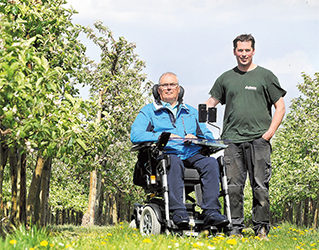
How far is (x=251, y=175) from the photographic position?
21.2 ft

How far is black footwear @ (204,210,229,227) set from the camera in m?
5.59

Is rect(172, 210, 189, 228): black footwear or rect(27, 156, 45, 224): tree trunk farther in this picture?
rect(27, 156, 45, 224): tree trunk

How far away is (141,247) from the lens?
166 inches

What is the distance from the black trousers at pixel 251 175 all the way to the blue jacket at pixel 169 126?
0.44 m

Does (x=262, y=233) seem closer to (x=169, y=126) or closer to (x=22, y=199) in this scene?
(x=169, y=126)

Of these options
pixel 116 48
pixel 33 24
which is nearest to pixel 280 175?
pixel 116 48

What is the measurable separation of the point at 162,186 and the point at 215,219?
73cm

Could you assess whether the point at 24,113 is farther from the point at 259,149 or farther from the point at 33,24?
the point at 33,24

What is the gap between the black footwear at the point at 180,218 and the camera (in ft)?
17.9

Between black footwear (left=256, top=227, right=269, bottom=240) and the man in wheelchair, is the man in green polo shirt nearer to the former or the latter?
black footwear (left=256, top=227, right=269, bottom=240)

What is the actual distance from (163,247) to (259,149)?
2.61 metres

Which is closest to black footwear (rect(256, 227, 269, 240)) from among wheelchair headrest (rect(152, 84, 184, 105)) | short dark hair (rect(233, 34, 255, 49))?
wheelchair headrest (rect(152, 84, 184, 105))

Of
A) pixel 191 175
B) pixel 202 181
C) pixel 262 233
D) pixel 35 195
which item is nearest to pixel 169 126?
pixel 191 175

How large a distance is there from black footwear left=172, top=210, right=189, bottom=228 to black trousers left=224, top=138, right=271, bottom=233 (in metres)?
1.07
